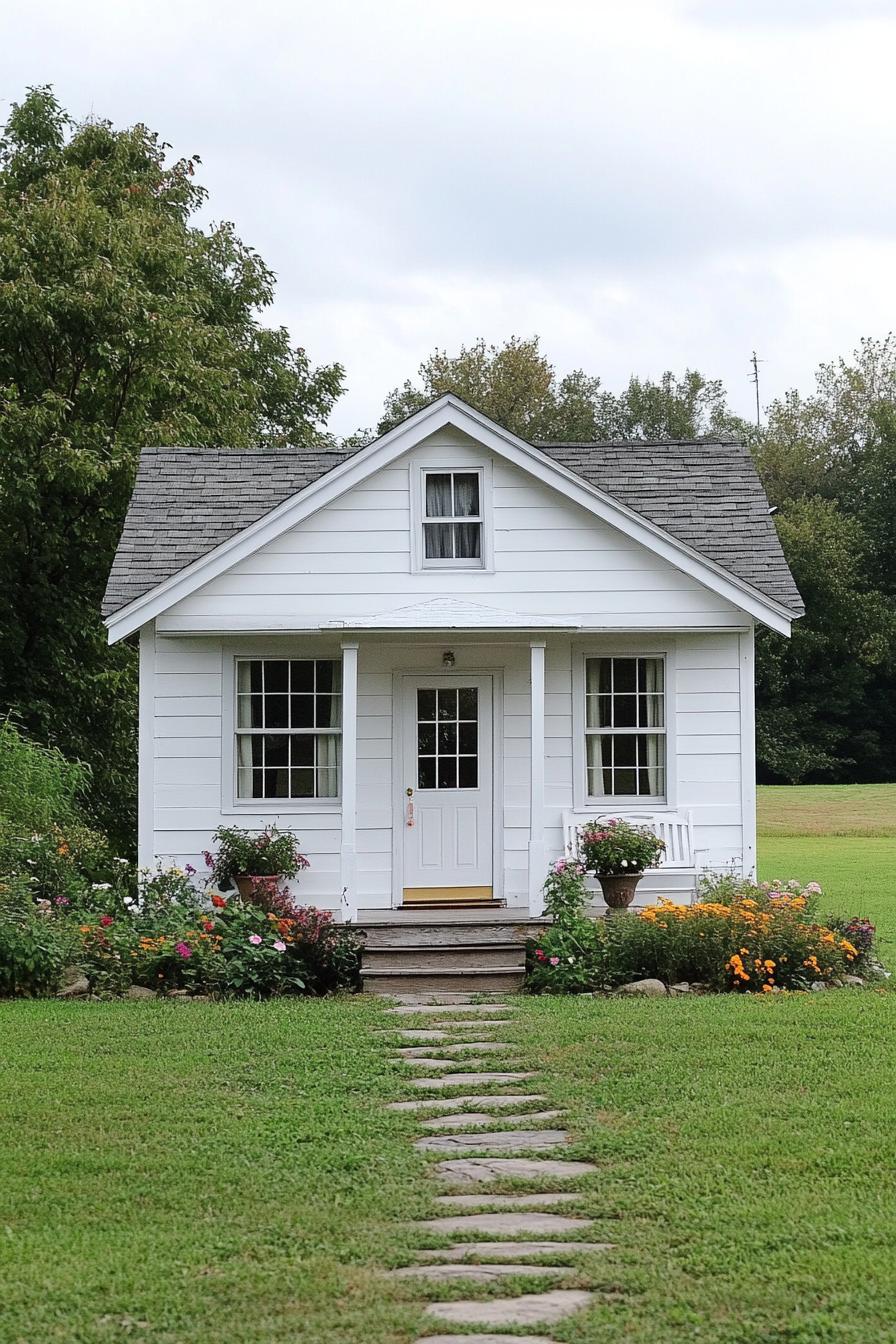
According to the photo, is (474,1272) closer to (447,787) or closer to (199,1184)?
(199,1184)

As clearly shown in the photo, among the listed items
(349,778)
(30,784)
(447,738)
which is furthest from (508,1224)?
(30,784)

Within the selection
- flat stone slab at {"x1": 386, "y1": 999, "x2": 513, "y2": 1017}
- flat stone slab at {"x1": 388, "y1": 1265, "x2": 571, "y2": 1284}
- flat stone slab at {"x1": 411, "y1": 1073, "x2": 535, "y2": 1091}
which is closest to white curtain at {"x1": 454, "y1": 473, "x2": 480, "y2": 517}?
flat stone slab at {"x1": 386, "y1": 999, "x2": 513, "y2": 1017}

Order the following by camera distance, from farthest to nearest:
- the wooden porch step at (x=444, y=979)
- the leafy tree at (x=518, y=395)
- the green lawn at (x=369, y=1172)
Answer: the leafy tree at (x=518, y=395) < the wooden porch step at (x=444, y=979) < the green lawn at (x=369, y=1172)

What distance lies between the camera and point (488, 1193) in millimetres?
6172

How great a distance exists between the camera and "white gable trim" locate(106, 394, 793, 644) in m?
13.8

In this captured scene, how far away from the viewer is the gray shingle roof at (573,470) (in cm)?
1462

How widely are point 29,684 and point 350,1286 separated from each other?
17.0 metres

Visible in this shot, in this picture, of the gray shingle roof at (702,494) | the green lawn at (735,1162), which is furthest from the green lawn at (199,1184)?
the gray shingle roof at (702,494)

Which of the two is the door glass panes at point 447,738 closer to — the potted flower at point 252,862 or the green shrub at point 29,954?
the potted flower at point 252,862

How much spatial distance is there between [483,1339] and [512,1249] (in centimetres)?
85

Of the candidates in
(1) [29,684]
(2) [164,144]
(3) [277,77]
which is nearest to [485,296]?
(2) [164,144]

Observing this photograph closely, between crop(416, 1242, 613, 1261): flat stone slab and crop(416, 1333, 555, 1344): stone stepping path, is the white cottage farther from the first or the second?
crop(416, 1333, 555, 1344): stone stepping path

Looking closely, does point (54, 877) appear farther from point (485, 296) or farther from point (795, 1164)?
point (485, 296)

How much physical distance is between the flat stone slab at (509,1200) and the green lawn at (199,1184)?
0.12 m
